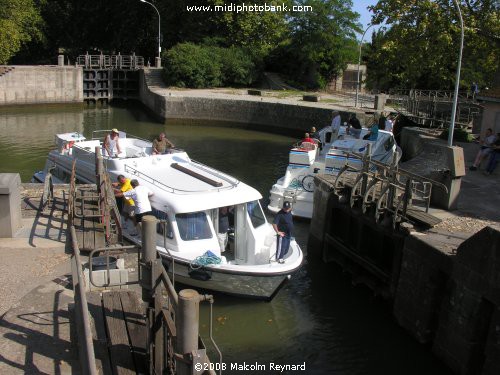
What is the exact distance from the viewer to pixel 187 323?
439 centimetres

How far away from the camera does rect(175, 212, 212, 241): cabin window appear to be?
11.1 metres

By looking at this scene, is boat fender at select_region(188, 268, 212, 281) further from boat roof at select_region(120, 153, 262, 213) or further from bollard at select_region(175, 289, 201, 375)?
bollard at select_region(175, 289, 201, 375)

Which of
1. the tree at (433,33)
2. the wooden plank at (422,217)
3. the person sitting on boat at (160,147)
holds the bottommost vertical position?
the wooden plank at (422,217)

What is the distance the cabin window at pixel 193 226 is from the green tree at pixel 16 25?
34.7 meters

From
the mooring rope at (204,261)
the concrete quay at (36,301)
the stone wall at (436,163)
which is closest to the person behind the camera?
the concrete quay at (36,301)

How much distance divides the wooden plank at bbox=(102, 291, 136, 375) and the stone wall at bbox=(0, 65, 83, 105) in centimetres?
3483

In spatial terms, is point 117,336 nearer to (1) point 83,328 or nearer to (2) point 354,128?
(1) point 83,328

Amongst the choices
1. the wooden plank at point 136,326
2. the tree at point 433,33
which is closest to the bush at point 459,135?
the tree at point 433,33

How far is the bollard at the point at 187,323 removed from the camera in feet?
14.1

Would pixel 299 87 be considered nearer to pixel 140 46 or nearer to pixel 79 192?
pixel 140 46

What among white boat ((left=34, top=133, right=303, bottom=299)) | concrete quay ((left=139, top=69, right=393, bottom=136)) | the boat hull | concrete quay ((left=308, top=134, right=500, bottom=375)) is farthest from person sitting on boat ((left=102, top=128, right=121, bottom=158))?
concrete quay ((left=139, top=69, right=393, bottom=136))

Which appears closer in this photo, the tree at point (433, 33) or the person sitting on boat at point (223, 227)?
the person sitting on boat at point (223, 227)

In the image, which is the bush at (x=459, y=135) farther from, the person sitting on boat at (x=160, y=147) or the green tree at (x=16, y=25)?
the green tree at (x=16, y=25)

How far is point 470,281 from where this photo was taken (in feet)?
29.7
